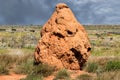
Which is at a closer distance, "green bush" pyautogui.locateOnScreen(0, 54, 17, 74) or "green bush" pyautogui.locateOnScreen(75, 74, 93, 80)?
"green bush" pyautogui.locateOnScreen(75, 74, 93, 80)

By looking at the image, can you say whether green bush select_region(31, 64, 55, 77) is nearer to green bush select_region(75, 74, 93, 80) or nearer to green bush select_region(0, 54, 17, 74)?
green bush select_region(0, 54, 17, 74)

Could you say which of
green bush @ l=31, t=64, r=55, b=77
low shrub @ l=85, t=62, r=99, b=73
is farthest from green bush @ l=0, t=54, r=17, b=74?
low shrub @ l=85, t=62, r=99, b=73

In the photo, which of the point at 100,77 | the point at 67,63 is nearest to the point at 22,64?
the point at 67,63

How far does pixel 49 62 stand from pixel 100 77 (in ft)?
9.09

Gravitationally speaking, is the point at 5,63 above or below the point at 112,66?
above

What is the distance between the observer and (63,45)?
51.4ft

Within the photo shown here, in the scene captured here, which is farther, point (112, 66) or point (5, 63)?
point (5, 63)

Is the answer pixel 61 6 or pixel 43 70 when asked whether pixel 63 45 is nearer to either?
pixel 43 70

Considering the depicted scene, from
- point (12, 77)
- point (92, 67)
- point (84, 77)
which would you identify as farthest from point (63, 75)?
point (92, 67)

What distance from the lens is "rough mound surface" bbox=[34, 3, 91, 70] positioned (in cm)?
1566

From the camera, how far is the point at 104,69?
619 inches

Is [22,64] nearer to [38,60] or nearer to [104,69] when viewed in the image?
[38,60]

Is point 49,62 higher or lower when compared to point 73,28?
lower

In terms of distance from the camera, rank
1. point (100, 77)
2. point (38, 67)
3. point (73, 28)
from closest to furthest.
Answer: point (100, 77)
point (38, 67)
point (73, 28)
